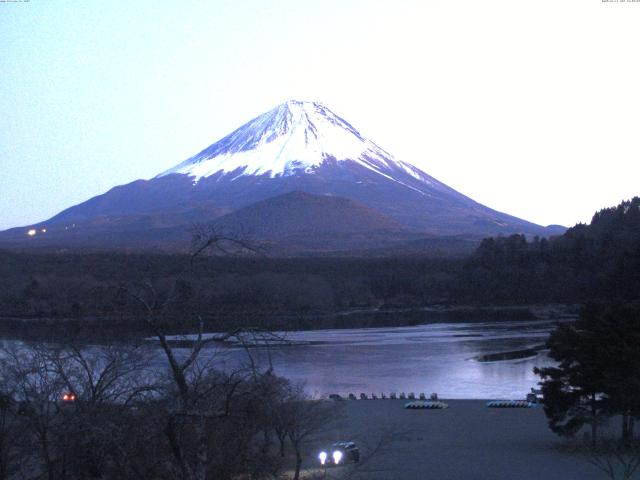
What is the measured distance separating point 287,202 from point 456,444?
7557 centimetres

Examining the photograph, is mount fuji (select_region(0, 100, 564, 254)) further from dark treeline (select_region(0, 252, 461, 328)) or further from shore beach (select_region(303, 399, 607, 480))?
shore beach (select_region(303, 399, 607, 480))

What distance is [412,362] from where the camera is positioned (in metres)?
23.3

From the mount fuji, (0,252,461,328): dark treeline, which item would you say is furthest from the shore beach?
the mount fuji

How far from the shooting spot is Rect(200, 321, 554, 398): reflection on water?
1867cm

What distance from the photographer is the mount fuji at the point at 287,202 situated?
80.0m

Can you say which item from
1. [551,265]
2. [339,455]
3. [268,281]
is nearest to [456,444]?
[339,455]

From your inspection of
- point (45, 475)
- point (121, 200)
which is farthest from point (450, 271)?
point (121, 200)

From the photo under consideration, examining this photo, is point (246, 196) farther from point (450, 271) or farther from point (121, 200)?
point (450, 271)

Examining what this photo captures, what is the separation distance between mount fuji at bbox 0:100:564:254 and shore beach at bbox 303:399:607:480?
54.6 meters

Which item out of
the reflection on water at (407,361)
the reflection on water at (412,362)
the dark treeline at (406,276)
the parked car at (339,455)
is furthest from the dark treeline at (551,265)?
the parked car at (339,455)

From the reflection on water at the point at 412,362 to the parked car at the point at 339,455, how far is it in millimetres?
3249

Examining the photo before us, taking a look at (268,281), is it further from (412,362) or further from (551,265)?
(412,362)

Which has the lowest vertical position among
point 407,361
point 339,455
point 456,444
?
point 407,361

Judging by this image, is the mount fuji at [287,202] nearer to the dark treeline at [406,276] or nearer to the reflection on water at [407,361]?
the dark treeline at [406,276]
